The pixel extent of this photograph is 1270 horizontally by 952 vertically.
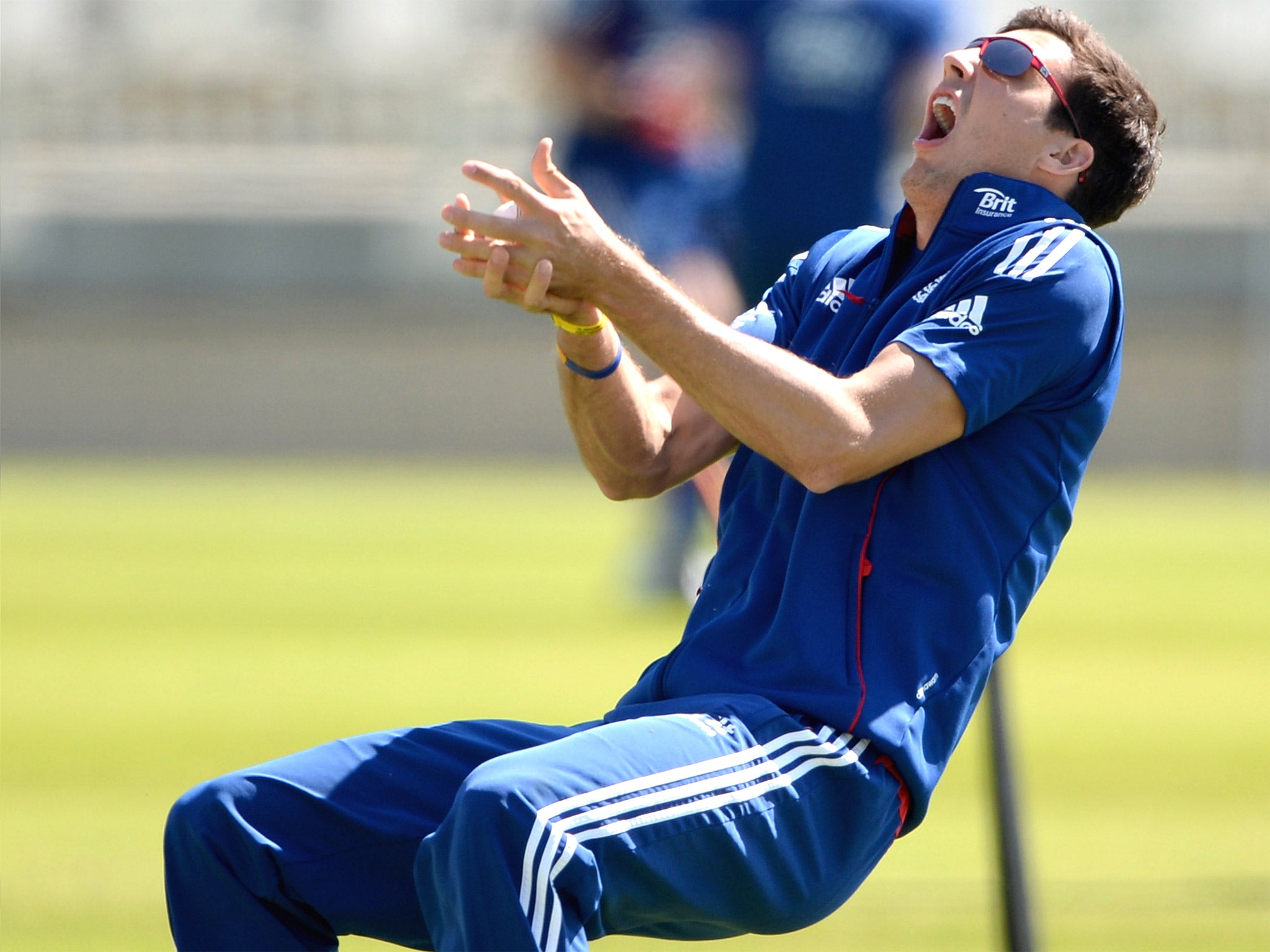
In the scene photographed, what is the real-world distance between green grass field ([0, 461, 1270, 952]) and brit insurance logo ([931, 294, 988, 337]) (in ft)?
6.48

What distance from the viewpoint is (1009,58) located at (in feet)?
10.8

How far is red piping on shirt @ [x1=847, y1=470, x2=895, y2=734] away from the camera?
289 cm

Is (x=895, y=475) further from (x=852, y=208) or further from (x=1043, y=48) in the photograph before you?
(x=852, y=208)

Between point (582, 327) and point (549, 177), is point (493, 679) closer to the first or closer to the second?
point (582, 327)

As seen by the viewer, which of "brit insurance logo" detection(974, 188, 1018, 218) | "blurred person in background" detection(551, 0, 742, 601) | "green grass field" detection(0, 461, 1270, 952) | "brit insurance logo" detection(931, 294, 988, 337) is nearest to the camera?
"brit insurance logo" detection(931, 294, 988, 337)

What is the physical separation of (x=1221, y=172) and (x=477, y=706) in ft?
58.6

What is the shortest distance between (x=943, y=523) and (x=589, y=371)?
717 millimetres

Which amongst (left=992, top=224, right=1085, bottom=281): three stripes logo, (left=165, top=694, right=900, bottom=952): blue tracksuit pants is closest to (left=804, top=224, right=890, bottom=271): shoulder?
(left=992, top=224, right=1085, bottom=281): three stripes logo

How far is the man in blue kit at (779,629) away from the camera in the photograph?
9.03ft

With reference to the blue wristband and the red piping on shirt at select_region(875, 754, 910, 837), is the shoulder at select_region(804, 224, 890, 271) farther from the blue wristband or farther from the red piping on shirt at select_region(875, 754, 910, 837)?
the red piping on shirt at select_region(875, 754, 910, 837)

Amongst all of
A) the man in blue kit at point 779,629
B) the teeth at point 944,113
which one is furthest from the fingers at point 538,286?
the teeth at point 944,113

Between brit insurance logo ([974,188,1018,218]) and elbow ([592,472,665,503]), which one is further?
elbow ([592,472,665,503])

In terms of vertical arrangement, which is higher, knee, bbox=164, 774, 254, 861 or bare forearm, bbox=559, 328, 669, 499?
bare forearm, bbox=559, 328, 669, 499

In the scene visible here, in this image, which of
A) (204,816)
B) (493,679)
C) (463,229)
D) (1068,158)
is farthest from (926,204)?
(493,679)
